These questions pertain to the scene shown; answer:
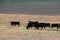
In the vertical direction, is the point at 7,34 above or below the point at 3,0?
below

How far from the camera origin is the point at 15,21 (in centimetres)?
1219

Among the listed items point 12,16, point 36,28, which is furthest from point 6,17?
point 36,28

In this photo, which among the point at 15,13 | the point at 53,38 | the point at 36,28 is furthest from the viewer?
the point at 15,13

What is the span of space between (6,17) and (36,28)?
297 centimetres

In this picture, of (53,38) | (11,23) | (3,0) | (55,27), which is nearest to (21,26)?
(11,23)

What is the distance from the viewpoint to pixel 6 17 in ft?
43.7

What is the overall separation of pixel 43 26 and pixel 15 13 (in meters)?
3.70

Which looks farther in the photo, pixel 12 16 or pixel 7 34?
pixel 12 16

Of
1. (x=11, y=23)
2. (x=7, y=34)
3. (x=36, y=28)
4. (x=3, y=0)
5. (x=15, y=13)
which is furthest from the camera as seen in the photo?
(x=3, y=0)

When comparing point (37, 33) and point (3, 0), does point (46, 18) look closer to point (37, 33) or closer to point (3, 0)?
point (37, 33)

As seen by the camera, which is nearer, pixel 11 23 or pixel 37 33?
pixel 37 33

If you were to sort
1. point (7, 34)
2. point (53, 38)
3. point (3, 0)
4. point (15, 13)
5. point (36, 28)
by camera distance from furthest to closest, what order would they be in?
point (3, 0) < point (15, 13) < point (36, 28) < point (7, 34) < point (53, 38)

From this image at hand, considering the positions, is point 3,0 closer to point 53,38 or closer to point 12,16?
point 12,16

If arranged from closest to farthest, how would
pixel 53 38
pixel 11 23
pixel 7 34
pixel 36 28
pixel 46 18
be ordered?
pixel 53 38, pixel 7 34, pixel 36 28, pixel 11 23, pixel 46 18
